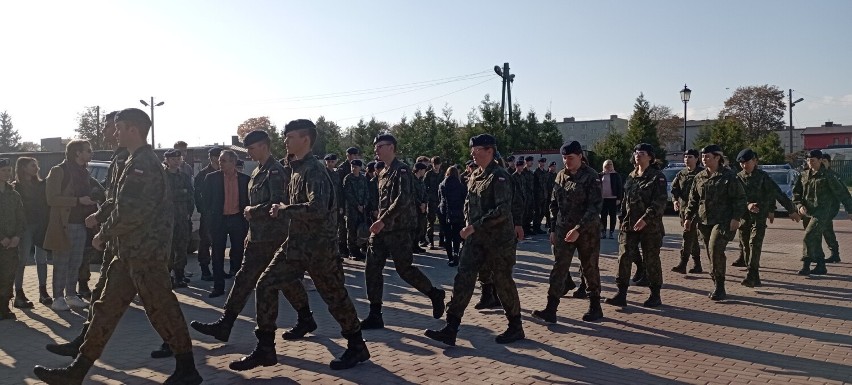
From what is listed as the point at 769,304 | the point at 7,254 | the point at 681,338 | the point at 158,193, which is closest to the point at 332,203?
the point at 158,193

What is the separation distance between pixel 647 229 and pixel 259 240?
4.68 meters

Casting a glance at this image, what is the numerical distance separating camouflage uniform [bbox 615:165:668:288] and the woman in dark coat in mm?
4059

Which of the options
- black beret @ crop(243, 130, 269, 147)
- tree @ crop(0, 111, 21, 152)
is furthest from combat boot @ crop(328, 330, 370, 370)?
tree @ crop(0, 111, 21, 152)

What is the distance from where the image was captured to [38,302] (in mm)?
9266

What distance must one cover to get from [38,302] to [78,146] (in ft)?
7.71

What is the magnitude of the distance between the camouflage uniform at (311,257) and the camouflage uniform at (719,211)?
5.20 meters

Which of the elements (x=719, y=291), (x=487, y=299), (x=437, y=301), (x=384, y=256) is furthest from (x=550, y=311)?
(x=719, y=291)

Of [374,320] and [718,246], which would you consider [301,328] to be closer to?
[374,320]

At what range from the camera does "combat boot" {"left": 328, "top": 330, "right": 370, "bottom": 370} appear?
5.91 metres

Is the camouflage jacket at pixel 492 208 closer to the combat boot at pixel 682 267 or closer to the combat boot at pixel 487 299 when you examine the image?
the combat boot at pixel 487 299

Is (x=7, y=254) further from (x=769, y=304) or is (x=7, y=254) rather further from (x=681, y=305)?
(x=769, y=304)

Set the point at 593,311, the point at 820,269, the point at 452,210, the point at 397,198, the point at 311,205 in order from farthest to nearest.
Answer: the point at 452,210 → the point at 820,269 → the point at 593,311 → the point at 397,198 → the point at 311,205

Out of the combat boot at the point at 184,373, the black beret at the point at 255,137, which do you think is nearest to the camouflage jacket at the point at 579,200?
the black beret at the point at 255,137

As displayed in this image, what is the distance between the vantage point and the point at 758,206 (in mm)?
10344
